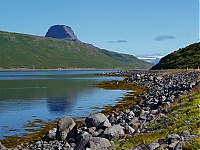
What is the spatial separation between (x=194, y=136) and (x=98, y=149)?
475 cm

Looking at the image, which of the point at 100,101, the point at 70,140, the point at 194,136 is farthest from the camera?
the point at 100,101

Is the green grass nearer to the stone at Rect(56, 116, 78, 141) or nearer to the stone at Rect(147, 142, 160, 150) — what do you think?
the stone at Rect(147, 142, 160, 150)

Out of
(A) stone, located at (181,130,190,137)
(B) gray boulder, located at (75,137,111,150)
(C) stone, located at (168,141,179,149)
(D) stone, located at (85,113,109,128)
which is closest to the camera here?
(C) stone, located at (168,141,179,149)

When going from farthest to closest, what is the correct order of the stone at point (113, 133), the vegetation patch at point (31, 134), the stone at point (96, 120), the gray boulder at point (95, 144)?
1. the vegetation patch at point (31, 134)
2. the stone at point (96, 120)
3. the stone at point (113, 133)
4. the gray boulder at point (95, 144)

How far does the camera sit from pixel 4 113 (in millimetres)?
41000

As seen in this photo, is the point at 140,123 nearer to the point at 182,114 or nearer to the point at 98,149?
the point at 182,114

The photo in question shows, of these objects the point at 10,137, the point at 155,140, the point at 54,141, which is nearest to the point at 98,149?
the point at 155,140

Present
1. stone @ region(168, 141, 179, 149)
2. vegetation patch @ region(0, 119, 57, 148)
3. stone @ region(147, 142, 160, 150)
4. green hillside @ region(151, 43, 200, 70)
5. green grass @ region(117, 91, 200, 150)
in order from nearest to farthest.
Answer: stone @ region(168, 141, 179, 149) < stone @ region(147, 142, 160, 150) < green grass @ region(117, 91, 200, 150) < vegetation patch @ region(0, 119, 57, 148) < green hillside @ region(151, 43, 200, 70)

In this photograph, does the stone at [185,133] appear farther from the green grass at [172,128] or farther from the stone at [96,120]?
the stone at [96,120]

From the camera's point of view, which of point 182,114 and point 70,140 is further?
point 70,140

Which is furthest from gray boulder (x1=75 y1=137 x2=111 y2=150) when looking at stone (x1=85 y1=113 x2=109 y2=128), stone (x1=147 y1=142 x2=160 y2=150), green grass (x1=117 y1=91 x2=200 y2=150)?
stone (x1=85 y1=113 x2=109 y2=128)

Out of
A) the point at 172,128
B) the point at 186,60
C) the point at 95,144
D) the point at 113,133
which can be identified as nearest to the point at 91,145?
the point at 95,144

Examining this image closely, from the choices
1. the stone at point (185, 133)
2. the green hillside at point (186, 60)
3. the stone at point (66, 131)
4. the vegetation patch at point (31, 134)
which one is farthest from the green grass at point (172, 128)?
the green hillside at point (186, 60)

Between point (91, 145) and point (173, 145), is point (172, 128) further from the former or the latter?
point (91, 145)
